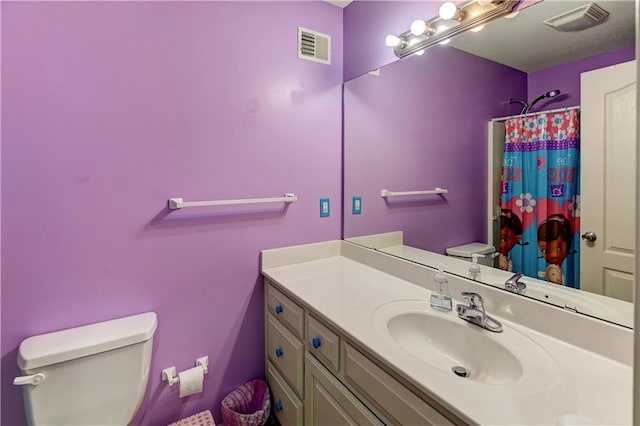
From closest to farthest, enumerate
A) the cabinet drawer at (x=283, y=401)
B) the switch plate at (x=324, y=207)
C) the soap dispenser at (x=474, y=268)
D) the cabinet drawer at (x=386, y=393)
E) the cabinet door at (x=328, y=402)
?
the cabinet drawer at (x=386, y=393), the cabinet door at (x=328, y=402), the soap dispenser at (x=474, y=268), the cabinet drawer at (x=283, y=401), the switch plate at (x=324, y=207)

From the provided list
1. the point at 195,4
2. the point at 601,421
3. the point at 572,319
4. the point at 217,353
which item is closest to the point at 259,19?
the point at 195,4

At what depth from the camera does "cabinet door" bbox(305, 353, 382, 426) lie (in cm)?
100

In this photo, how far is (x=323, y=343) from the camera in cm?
118

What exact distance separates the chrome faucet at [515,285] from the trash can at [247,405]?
4.04 ft

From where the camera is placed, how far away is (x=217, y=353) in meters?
1.59

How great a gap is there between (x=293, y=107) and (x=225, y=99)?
37cm

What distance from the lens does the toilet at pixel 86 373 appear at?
1067mm

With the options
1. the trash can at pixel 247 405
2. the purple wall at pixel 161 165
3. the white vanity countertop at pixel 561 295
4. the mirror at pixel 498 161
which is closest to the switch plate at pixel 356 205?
the mirror at pixel 498 161

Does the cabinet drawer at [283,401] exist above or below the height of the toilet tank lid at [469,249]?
below

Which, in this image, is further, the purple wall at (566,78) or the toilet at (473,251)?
the toilet at (473,251)

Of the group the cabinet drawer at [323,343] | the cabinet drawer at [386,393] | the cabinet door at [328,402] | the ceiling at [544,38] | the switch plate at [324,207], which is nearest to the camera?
the cabinet drawer at [386,393]

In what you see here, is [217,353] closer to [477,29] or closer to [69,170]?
[69,170]

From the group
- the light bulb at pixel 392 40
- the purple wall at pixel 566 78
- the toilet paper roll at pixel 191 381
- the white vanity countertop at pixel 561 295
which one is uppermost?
the light bulb at pixel 392 40

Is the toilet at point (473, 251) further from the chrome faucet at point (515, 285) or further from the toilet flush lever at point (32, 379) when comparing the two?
the toilet flush lever at point (32, 379)
